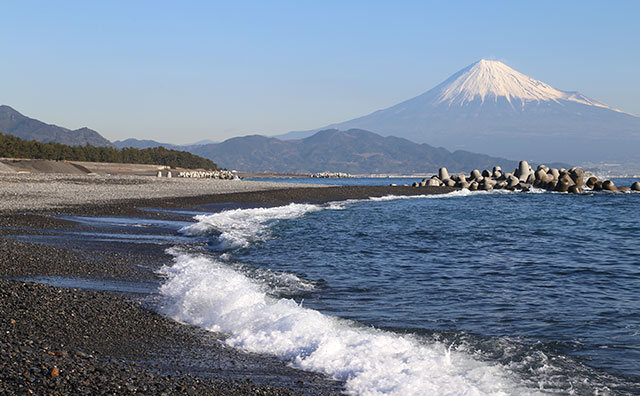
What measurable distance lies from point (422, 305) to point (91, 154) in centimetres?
11416

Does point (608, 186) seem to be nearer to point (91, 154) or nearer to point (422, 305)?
point (422, 305)

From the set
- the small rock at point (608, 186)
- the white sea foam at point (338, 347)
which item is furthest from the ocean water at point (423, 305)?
the small rock at point (608, 186)

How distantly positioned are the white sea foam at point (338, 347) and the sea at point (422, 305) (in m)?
0.02

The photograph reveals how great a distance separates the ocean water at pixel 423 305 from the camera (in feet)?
24.9

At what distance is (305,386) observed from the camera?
684 centimetres

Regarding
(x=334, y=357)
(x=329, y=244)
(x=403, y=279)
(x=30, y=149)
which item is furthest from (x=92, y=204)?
(x=30, y=149)

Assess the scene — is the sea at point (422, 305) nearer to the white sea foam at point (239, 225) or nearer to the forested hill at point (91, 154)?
the white sea foam at point (239, 225)

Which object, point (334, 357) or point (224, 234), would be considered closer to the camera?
point (334, 357)

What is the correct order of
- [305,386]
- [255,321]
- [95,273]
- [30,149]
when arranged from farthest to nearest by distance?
[30,149]
[95,273]
[255,321]
[305,386]

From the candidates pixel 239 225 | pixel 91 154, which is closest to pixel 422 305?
pixel 239 225

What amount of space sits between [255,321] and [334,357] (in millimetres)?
2217

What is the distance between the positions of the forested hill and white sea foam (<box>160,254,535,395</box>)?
3650 inches

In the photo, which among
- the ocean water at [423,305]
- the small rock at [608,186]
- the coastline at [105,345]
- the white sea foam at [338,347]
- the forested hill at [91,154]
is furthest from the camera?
the forested hill at [91,154]

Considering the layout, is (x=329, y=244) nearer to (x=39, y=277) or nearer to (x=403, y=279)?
(x=403, y=279)
